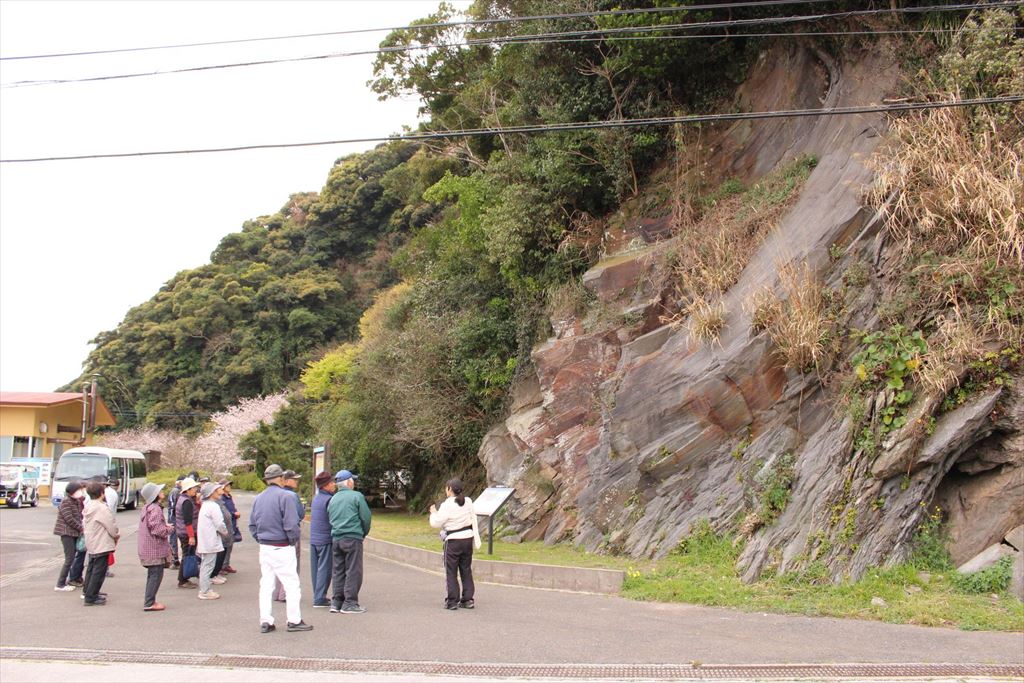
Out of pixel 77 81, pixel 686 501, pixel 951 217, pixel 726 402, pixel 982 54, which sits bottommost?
pixel 686 501

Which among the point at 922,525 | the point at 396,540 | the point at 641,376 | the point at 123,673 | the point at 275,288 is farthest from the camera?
the point at 275,288

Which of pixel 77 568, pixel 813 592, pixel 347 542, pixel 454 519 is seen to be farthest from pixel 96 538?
pixel 813 592

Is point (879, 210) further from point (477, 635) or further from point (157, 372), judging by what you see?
point (157, 372)

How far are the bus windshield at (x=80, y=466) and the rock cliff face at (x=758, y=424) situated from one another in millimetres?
20357

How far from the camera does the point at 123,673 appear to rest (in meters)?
6.89

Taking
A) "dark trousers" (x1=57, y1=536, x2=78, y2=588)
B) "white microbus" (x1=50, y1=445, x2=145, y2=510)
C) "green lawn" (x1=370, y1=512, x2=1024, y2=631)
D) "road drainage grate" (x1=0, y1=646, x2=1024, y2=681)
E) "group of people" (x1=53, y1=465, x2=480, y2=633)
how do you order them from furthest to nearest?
"white microbus" (x1=50, y1=445, x2=145, y2=510), "dark trousers" (x1=57, y1=536, x2=78, y2=588), "green lawn" (x1=370, y1=512, x2=1024, y2=631), "group of people" (x1=53, y1=465, x2=480, y2=633), "road drainage grate" (x1=0, y1=646, x2=1024, y2=681)

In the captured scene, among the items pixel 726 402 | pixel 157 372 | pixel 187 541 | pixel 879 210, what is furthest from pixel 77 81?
pixel 157 372

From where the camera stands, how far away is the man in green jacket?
376 inches

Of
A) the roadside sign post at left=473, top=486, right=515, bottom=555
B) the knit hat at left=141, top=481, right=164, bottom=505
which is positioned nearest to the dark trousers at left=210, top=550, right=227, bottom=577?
the knit hat at left=141, top=481, right=164, bottom=505

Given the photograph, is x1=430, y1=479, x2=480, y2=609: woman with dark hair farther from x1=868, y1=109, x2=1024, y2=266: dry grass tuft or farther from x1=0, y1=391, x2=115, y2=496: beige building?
x1=0, y1=391, x2=115, y2=496: beige building

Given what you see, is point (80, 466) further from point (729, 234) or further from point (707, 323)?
point (707, 323)

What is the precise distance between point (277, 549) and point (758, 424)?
728 centimetres

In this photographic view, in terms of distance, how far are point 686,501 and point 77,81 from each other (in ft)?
34.4

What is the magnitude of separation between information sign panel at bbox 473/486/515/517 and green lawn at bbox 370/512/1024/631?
147cm
